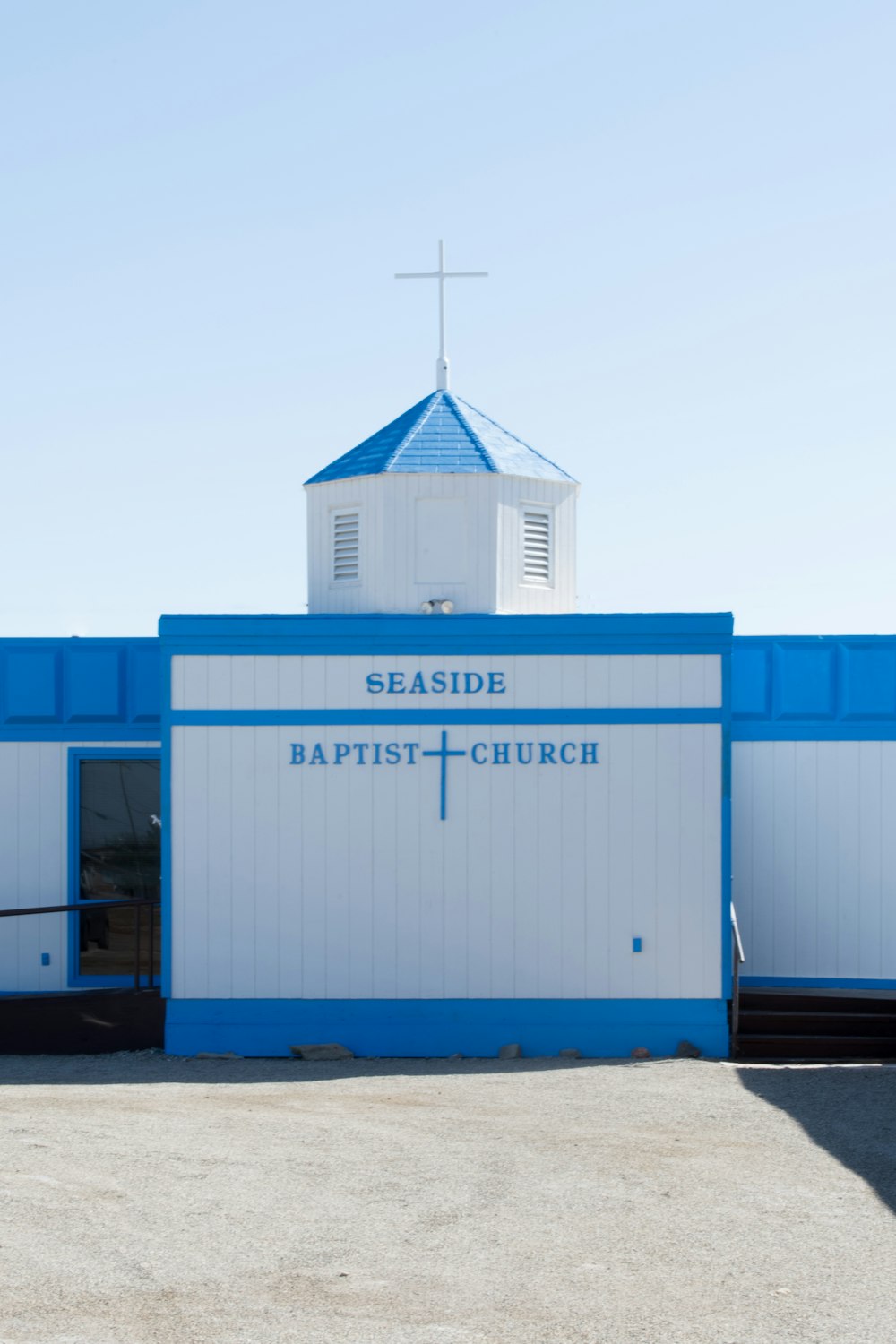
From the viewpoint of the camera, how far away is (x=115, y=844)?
14.2 metres

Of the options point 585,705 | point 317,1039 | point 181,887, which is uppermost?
point 585,705

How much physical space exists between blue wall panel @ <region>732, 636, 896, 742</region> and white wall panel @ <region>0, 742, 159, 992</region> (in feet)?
19.3

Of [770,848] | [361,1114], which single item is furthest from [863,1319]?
[770,848]

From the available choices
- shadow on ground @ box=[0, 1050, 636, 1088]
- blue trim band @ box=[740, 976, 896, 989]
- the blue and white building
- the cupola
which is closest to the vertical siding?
the cupola

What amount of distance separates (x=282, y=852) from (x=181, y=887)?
923 millimetres

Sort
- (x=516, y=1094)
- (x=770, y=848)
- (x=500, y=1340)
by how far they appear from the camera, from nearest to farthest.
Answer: (x=500, y=1340), (x=516, y=1094), (x=770, y=848)

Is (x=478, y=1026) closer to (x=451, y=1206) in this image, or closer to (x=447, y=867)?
(x=447, y=867)

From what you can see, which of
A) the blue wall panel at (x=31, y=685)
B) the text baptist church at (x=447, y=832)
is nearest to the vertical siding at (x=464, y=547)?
the text baptist church at (x=447, y=832)

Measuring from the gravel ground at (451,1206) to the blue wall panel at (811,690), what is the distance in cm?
355

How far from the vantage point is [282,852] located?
1245 centimetres

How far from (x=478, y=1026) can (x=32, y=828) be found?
498cm

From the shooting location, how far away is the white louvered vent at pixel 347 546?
14.3 m

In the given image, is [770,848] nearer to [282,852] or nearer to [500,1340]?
[282,852]

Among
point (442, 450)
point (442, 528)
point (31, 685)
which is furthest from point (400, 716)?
point (31, 685)
